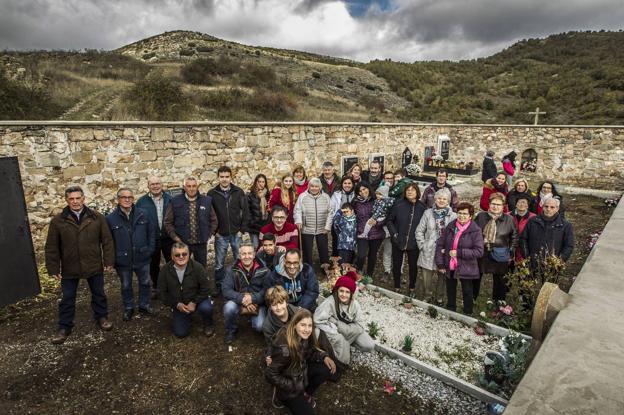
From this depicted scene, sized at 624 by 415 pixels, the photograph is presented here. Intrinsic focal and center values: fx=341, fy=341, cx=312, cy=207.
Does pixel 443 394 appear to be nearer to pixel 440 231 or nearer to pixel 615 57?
pixel 440 231

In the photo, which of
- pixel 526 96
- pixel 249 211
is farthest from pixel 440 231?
pixel 526 96

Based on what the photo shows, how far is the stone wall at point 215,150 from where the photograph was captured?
19.4 feet

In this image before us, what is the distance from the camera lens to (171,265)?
13.3 ft

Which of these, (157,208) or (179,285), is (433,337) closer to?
(179,285)

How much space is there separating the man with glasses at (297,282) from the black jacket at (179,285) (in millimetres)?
855

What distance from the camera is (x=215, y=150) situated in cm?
802

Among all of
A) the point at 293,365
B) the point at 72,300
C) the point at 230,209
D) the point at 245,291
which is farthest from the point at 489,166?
the point at 72,300

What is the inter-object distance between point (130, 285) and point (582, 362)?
15.3 ft

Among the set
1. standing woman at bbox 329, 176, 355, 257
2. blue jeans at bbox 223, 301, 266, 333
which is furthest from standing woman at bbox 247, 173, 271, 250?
blue jeans at bbox 223, 301, 266, 333

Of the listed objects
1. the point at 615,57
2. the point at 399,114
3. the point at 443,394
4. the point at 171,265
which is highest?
the point at 615,57

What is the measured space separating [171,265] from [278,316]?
146 cm

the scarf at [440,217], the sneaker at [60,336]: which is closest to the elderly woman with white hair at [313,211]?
the scarf at [440,217]

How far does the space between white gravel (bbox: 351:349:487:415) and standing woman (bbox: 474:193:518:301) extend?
69.9 inches

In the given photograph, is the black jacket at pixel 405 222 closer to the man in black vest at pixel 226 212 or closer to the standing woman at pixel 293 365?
the man in black vest at pixel 226 212
